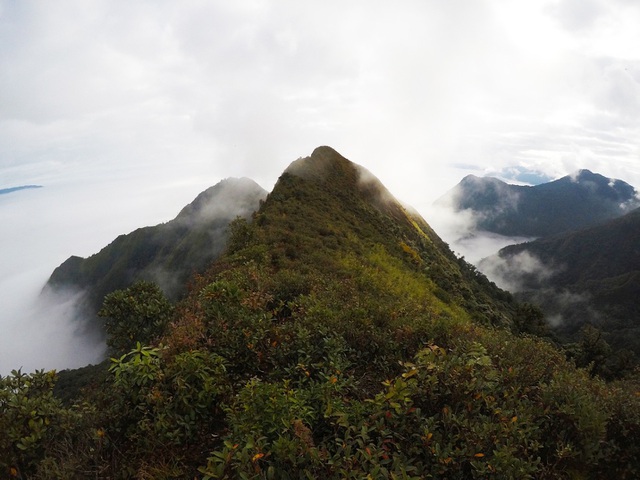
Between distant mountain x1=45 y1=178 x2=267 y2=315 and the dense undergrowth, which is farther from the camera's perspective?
distant mountain x1=45 y1=178 x2=267 y2=315

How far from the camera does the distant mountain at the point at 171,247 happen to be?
→ 401 ft

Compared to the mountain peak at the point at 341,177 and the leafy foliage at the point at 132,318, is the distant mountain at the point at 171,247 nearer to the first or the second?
the mountain peak at the point at 341,177

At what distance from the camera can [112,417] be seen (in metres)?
5.92

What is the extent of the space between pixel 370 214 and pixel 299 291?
29.5 m

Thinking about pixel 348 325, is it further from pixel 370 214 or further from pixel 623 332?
pixel 623 332

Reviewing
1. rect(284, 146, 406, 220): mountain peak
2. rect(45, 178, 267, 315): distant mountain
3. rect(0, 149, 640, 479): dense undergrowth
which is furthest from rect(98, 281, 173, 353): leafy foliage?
rect(45, 178, 267, 315): distant mountain

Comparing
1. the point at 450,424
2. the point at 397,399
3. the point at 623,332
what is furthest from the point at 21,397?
the point at 623,332

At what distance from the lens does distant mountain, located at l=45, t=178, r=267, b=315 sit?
12219cm

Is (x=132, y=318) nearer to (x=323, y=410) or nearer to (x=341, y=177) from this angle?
(x=323, y=410)

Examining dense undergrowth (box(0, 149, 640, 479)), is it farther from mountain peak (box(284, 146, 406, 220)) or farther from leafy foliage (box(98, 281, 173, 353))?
mountain peak (box(284, 146, 406, 220))

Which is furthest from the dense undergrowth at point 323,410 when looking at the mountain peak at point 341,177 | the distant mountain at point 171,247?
the distant mountain at point 171,247

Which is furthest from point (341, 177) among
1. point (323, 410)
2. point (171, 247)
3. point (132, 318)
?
point (171, 247)

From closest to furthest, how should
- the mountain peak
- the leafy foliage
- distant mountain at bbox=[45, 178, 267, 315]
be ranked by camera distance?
the leafy foliage < the mountain peak < distant mountain at bbox=[45, 178, 267, 315]

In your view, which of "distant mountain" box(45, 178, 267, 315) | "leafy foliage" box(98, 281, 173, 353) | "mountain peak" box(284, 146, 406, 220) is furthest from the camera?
"distant mountain" box(45, 178, 267, 315)
